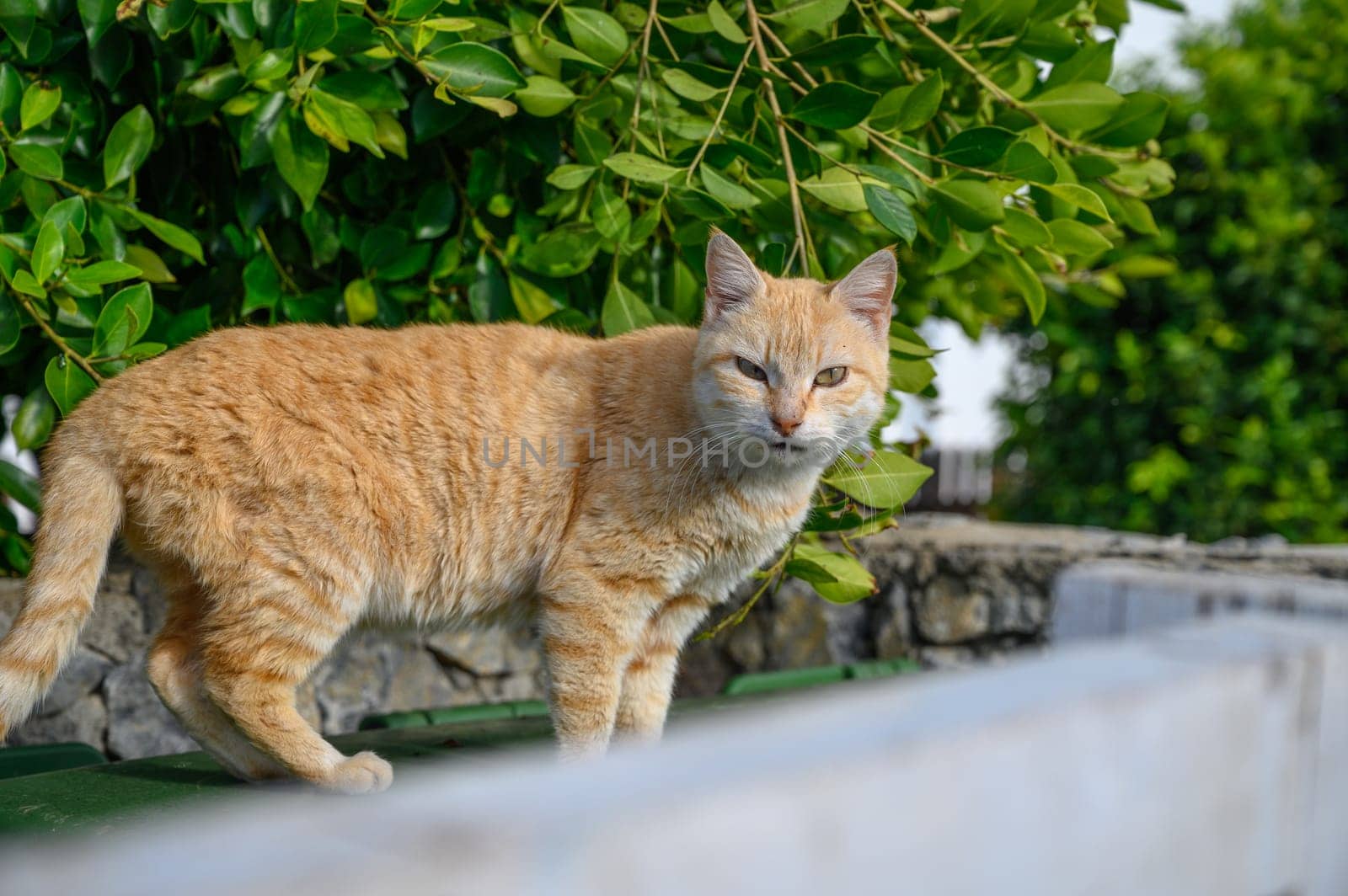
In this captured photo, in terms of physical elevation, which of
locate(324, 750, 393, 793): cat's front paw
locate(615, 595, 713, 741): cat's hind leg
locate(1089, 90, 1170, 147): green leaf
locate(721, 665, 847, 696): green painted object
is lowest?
locate(721, 665, 847, 696): green painted object

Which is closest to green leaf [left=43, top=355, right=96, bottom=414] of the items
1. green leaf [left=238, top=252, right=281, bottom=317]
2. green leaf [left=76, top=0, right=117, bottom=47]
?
Answer: green leaf [left=238, top=252, right=281, bottom=317]

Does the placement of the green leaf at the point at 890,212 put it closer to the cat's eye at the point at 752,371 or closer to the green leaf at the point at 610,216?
the cat's eye at the point at 752,371

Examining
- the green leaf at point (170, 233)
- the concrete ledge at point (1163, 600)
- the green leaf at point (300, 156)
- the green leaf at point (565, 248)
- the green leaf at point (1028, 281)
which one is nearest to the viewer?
the concrete ledge at point (1163, 600)

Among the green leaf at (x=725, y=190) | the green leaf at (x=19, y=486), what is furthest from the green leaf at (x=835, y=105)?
the green leaf at (x=19, y=486)

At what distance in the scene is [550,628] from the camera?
229cm

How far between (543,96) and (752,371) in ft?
2.42

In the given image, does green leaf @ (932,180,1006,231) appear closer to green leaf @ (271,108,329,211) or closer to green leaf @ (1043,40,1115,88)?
green leaf @ (1043,40,1115,88)

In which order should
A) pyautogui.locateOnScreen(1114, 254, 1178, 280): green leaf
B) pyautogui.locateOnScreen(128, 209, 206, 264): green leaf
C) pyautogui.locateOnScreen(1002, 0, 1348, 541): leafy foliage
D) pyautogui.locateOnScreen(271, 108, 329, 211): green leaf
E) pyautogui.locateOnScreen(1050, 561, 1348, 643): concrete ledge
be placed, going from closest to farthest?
pyautogui.locateOnScreen(1050, 561, 1348, 643): concrete ledge → pyautogui.locateOnScreen(271, 108, 329, 211): green leaf → pyautogui.locateOnScreen(128, 209, 206, 264): green leaf → pyautogui.locateOnScreen(1114, 254, 1178, 280): green leaf → pyautogui.locateOnScreen(1002, 0, 1348, 541): leafy foliage

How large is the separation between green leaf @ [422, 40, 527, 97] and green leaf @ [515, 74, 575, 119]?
0.18 ft

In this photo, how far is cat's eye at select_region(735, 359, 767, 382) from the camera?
7.88ft

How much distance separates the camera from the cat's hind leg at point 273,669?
2098mm

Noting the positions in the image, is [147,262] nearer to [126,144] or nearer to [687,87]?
[126,144]

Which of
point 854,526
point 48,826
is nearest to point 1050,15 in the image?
point 854,526

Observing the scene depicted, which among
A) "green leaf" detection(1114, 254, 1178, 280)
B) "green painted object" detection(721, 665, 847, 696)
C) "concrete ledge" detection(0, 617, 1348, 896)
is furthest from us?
"green leaf" detection(1114, 254, 1178, 280)
